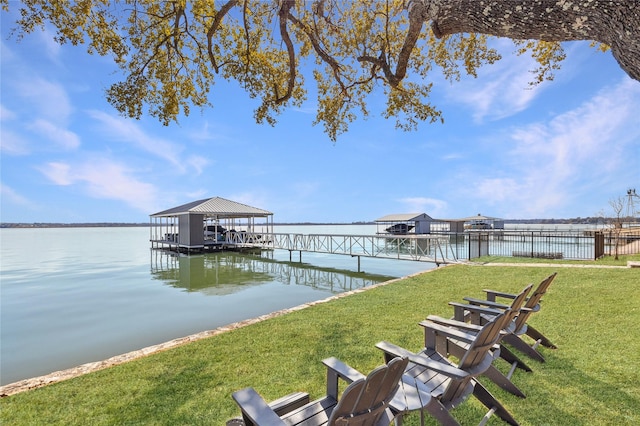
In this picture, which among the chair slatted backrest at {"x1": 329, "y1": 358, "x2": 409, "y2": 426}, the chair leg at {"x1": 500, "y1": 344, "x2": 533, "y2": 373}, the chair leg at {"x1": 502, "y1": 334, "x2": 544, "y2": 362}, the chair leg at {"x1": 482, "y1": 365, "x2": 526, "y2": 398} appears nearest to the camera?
the chair slatted backrest at {"x1": 329, "y1": 358, "x2": 409, "y2": 426}

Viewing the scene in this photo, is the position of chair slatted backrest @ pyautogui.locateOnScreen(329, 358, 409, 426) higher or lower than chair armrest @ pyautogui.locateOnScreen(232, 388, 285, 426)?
higher

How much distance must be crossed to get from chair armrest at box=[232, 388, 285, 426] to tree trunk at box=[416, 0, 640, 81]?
2810 mm

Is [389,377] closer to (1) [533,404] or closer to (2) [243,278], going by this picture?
(1) [533,404]

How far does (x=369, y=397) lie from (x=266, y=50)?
911 cm

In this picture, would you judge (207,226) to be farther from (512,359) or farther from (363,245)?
(512,359)

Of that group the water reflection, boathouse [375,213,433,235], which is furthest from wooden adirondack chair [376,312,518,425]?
boathouse [375,213,433,235]

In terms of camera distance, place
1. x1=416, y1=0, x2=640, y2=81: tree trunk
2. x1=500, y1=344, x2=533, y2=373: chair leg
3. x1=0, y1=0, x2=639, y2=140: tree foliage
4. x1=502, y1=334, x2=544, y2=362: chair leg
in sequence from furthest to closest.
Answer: x1=0, y1=0, x2=639, y2=140: tree foliage, x1=502, y1=334, x2=544, y2=362: chair leg, x1=500, y1=344, x2=533, y2=373: chair leg, x1=416, y1=0, x2=640, y2=81: tree trunk

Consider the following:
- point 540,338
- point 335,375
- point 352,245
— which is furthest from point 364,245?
point 335,375

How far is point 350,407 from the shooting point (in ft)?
5.22

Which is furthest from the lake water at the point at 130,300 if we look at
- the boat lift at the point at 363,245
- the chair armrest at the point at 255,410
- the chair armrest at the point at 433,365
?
the chair armrest at the point at 433,365

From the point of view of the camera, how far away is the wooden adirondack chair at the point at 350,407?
157cm

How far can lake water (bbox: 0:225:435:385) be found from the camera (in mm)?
6070

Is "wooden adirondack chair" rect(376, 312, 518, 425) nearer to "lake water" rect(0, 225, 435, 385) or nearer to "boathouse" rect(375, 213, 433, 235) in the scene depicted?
"lake water" rect(0, 225, 435, 385)

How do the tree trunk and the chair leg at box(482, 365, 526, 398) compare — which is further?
the chair leg at box(482, 365, 526, 398)
